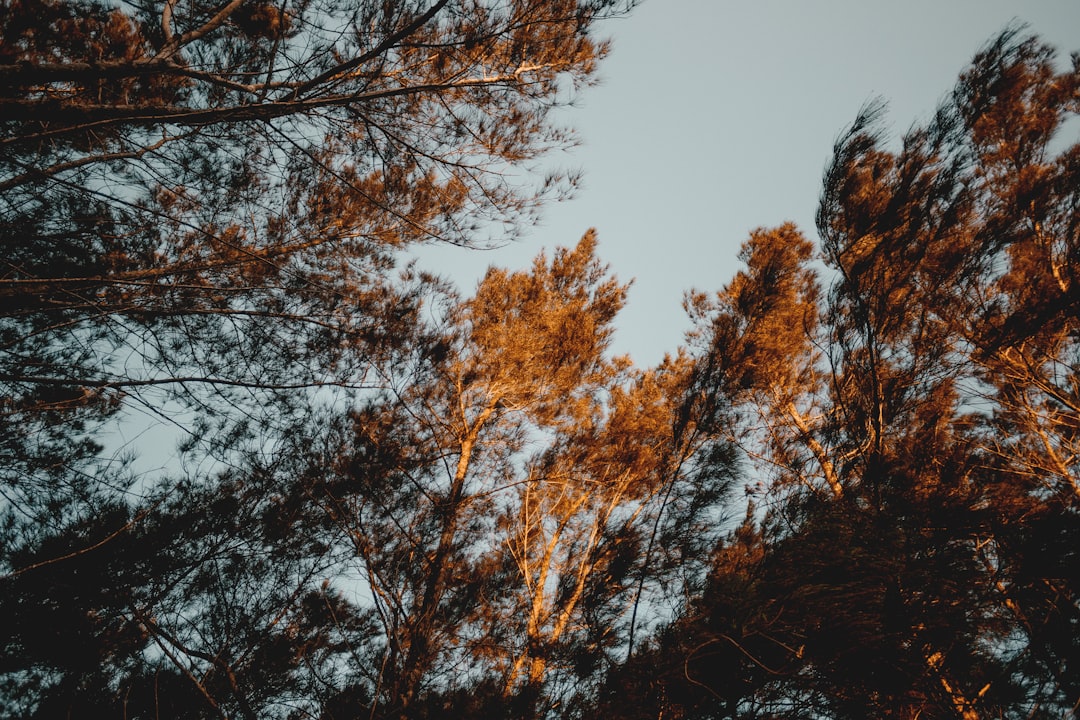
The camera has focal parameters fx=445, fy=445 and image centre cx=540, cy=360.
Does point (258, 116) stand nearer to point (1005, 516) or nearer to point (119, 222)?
point (119, 222)

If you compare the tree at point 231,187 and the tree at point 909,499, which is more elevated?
the tree at point 231,187

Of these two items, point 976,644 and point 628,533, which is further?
point 628,533

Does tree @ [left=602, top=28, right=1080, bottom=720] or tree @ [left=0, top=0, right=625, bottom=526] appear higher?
tree @ [left=0, top=0, right=625, bottom=526]

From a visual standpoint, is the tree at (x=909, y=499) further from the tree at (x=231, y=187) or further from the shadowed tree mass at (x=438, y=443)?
the tree at (x=231, y=187)

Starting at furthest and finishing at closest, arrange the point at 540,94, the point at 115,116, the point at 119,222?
the point at 119,222 → the point at 540,94 → the point at 115,116

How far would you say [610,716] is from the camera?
5.87ft

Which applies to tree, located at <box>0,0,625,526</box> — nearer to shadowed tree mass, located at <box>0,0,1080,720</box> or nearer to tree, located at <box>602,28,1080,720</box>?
shadowed tree mass, located at <box>0,0,1080,720</box>

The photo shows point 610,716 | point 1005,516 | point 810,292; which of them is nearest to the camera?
point 610,716

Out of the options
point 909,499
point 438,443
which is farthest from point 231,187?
point 909,499

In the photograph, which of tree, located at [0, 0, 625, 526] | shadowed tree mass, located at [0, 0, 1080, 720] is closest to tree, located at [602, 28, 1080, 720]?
shadowed tree mass, located at [0, 0, 1080, 720]

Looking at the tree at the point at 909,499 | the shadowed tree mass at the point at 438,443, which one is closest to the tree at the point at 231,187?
the shadowed tree mass at the point at 438,443

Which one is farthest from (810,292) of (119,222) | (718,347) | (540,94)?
(119,222)

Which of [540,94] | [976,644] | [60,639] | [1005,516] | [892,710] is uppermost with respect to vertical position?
[540,94]

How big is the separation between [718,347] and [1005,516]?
4.74ft
